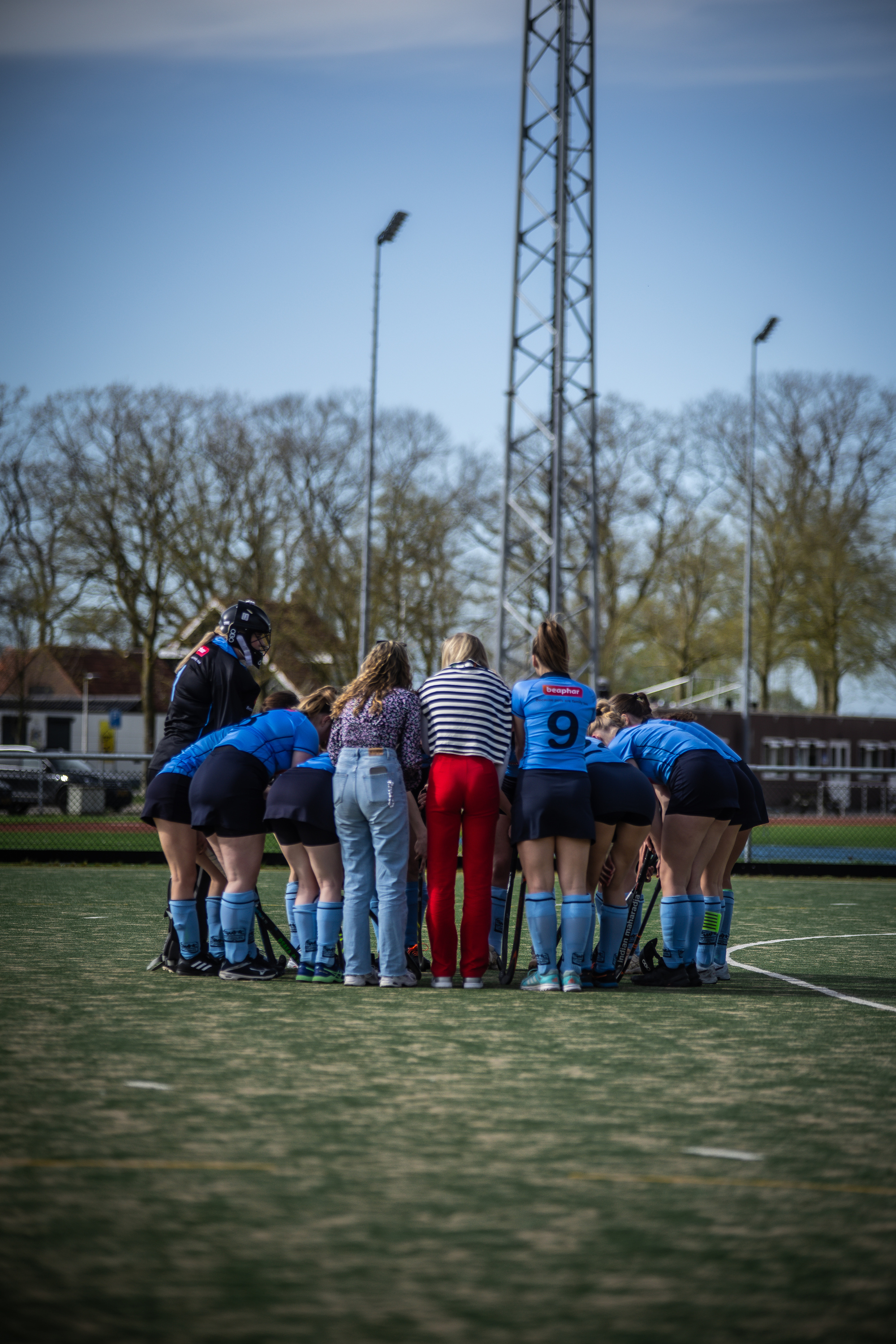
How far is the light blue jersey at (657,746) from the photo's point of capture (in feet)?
24.7

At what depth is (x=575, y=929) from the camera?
699 centimetres

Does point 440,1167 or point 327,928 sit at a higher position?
point 327,928

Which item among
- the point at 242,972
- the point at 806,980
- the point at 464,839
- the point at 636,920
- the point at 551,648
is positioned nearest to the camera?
the point at 464,839

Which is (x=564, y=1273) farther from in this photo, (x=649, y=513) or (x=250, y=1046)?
(x=649, y=513)

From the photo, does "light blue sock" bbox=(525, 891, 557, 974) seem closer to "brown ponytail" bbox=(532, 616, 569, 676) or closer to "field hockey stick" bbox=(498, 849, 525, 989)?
"field hockey stick" bbox=(498, 849, 525, 989)

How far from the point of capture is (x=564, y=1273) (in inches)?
118

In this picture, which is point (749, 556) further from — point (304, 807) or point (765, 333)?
point (304, 807)

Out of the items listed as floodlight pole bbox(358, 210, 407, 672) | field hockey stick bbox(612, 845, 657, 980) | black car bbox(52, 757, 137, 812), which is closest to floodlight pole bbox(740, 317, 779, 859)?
floodlight pole bbox(358, 210, 407, 672)

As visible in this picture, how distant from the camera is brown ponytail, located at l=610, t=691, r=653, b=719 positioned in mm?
7906

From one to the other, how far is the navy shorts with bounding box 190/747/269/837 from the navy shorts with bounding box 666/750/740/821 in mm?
2264

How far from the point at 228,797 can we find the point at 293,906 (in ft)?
3.70

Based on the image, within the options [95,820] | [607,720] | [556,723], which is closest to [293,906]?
[556,723]

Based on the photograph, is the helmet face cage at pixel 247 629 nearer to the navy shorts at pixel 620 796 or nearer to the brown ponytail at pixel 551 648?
the brown ponytail at pixel 551 648

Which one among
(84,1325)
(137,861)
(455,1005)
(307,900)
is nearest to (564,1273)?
(84,1325)
